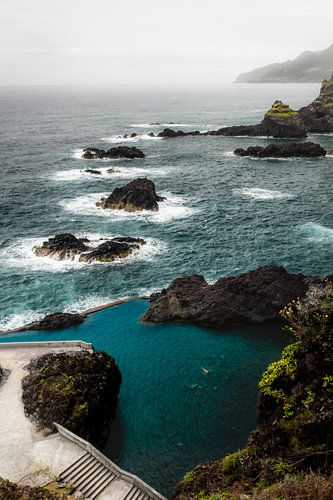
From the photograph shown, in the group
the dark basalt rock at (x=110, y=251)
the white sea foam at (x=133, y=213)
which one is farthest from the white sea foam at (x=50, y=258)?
the white sea foam at (x=133, y=213)

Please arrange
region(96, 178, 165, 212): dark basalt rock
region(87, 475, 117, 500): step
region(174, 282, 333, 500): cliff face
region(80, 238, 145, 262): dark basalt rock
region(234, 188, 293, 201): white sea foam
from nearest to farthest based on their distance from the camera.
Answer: region(174, 282, 333, 500): cliff face < region(87, 475, 117, 500): step < region(80, 238, 145, 262): dark basalt rock < region(96, 178, 165, 212): dark basalt rock < region(234, 188, 293, 201): white sea foam

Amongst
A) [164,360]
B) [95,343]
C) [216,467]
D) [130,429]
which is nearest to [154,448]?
[130,429]

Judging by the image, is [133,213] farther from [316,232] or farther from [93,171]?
[93,171]

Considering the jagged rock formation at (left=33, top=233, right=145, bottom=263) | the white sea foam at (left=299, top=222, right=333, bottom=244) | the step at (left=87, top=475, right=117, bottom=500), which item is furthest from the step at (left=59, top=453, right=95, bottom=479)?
the white sea foam at (left=299, top=222, right=333, bottom=244)

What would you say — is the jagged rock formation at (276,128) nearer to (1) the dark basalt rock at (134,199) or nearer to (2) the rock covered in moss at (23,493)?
(1) the dark basalt rock at (134,199)

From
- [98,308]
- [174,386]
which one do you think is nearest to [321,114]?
[98,308]

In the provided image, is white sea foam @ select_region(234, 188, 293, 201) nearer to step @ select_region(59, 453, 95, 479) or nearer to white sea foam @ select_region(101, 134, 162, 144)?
step @ select_region(59, 453, 95, 479)
